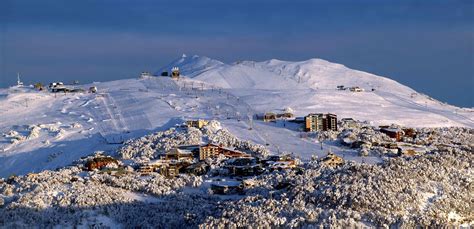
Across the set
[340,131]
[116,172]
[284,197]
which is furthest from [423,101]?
[284,197]

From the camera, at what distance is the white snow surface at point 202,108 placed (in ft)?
167

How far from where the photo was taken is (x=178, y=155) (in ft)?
142

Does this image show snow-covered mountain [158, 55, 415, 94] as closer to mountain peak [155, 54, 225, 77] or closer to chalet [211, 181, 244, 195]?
mountain peak [155, 54, 225, 77]

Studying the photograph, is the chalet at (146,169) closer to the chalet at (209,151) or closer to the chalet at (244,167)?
the chalet at (244,167)

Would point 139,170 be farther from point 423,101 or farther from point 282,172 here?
point 423,101

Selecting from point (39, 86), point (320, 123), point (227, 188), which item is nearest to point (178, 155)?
point (227, 188)

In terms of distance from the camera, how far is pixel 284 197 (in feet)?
93.1

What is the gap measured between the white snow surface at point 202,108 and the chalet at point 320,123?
88 cm

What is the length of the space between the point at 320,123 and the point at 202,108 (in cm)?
1156

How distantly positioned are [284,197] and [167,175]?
35.2 ft

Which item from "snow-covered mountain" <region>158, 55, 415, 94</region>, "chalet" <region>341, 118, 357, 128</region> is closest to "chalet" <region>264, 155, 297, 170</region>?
"chalet" <region>341, 118, 357, 128</region>

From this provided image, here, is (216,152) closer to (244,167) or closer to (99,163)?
(244,167)

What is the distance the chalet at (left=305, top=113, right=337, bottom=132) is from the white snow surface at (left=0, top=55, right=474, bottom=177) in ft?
2.89

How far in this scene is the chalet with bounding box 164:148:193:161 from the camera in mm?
42969
